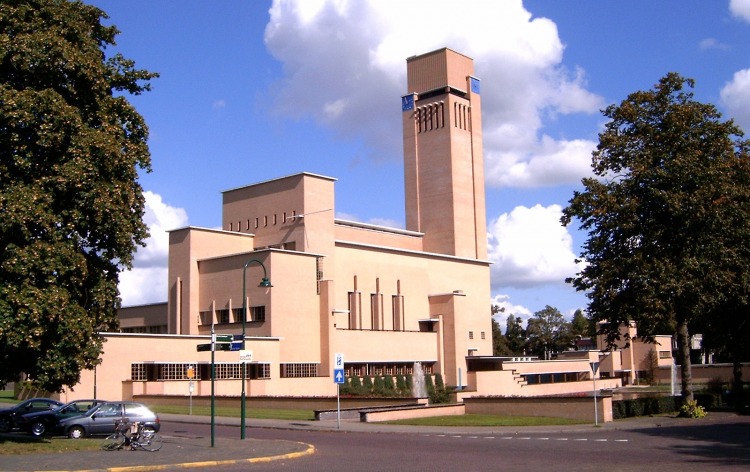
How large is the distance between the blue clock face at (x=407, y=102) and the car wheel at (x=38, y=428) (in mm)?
70768

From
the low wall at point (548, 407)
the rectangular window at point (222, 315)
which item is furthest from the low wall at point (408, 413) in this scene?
the rectangular window at point (222, 315)

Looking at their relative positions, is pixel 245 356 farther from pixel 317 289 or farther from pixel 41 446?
pixel 317 289

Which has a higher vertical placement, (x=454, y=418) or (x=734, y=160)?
(x=734, y=160)

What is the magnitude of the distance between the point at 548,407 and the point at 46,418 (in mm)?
21835

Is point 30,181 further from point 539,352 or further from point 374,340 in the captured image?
point 539,352

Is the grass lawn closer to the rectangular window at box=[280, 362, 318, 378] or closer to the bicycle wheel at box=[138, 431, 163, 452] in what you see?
the bicycle wheel at box=[138, 431, 163, 452]

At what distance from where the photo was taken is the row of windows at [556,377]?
8149 cm

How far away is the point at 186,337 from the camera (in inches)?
2092

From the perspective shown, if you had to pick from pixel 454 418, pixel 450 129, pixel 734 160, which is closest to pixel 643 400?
pixel 454 418

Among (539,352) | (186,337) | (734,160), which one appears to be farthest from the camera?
(539,352)

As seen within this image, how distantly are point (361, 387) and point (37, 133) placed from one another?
1660 inches

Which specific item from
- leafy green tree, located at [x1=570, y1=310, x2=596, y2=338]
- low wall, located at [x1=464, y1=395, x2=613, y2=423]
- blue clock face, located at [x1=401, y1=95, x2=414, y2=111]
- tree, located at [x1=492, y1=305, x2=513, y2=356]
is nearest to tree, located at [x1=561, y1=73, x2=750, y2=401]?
low wall, located at [x1=464, y1=395, x2=613, y2=423]

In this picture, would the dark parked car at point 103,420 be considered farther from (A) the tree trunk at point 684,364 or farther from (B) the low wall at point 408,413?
(A) the tree trunk at point 684,364

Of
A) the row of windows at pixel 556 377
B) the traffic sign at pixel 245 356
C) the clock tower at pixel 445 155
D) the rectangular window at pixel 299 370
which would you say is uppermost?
the clock tower at pixel 445 155
